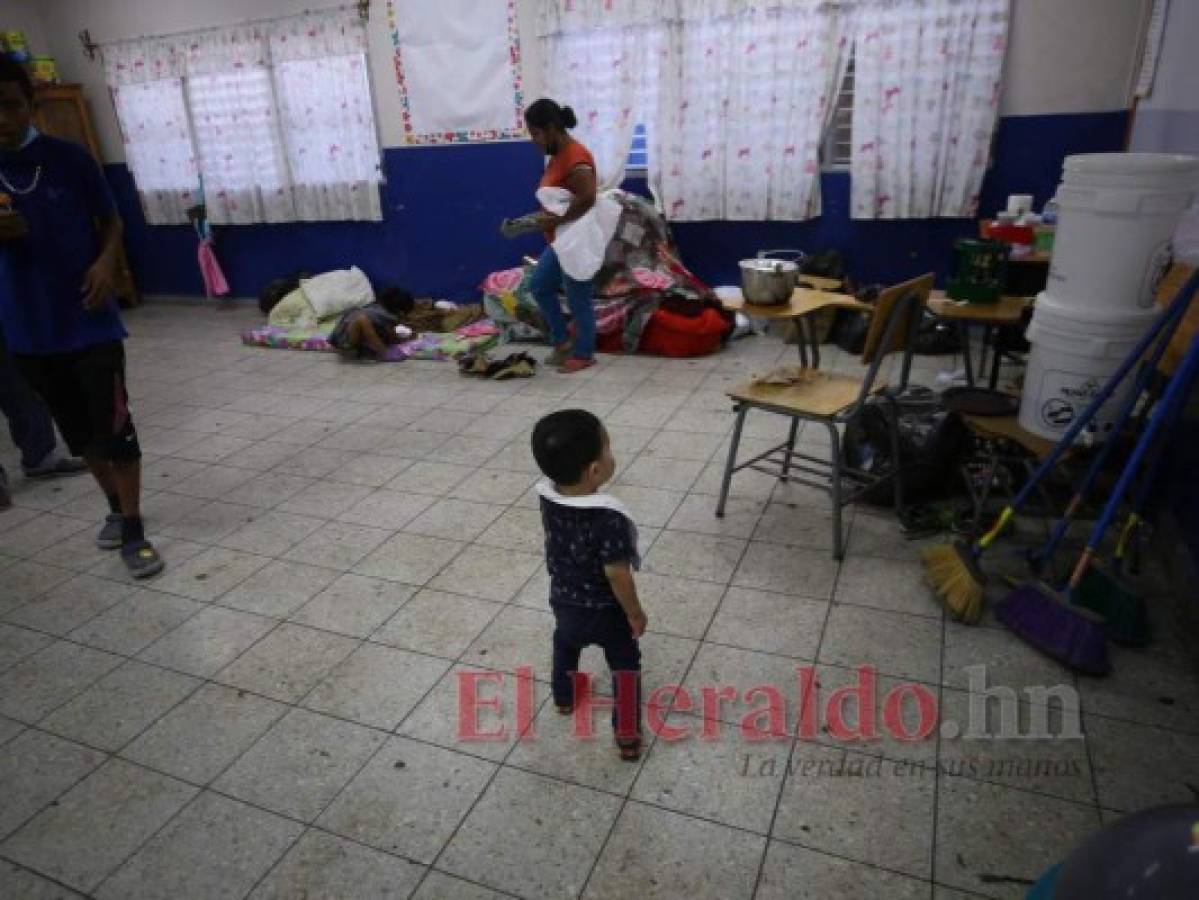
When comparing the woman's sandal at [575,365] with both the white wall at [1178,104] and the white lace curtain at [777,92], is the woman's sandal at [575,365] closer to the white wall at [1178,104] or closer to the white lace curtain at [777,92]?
the white lace curtain at [777,92]

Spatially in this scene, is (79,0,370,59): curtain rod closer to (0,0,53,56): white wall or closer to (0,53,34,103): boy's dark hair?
(0,0,53,56): white wall

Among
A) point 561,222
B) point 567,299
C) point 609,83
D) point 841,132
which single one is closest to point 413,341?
point 567,299

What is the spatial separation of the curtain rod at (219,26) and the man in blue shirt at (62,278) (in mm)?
3794

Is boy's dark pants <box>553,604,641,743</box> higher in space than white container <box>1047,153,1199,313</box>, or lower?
lower

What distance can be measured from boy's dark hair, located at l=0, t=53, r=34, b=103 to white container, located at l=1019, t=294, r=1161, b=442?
3.06 m

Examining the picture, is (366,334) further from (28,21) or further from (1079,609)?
(28,21)

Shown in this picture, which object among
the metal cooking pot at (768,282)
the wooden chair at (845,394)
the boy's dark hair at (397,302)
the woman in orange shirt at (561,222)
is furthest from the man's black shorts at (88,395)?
the boy's dark hair at (397,302)

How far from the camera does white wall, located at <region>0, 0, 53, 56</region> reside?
21.3ft

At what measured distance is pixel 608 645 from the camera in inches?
65.7

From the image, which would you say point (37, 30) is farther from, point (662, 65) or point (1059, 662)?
point (1059, 662)

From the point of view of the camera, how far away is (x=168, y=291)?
730 centimetres

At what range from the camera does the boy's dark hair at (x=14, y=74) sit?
6.81 ft

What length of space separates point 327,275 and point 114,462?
3.66 metres

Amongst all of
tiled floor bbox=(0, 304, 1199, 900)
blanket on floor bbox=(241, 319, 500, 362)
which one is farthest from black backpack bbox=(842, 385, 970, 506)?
blanket on floor bbox=(241, 319, 500, 362)
